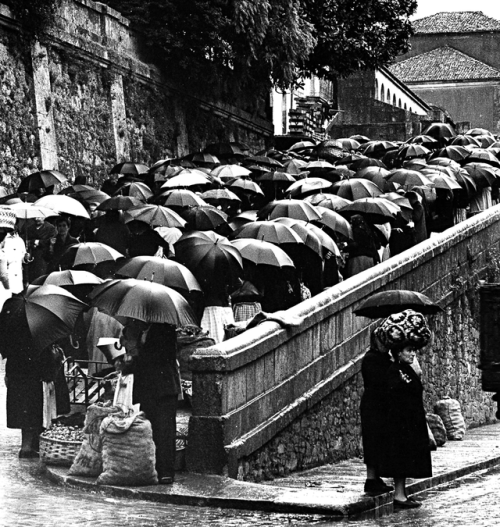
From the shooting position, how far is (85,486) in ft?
34.9

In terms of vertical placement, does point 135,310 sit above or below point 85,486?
above

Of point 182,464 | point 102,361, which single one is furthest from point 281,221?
point 182,464

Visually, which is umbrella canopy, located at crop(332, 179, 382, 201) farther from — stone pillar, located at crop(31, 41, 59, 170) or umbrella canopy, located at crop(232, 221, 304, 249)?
stone pillar, located at crop(31, 41, 59, 170)

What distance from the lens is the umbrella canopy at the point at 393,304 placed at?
1312 centimetres

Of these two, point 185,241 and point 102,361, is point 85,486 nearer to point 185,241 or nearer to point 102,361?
point 102,361

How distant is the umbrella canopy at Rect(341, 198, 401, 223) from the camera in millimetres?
17172

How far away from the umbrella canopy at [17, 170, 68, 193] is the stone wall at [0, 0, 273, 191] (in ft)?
6.56

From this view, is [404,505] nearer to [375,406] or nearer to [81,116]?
[375,406]

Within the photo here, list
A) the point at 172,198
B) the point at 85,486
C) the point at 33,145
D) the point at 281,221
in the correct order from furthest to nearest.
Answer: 1. the point at 33,145
2. the point at 172,198
3. the point at 281,221
4. the point at 85,486

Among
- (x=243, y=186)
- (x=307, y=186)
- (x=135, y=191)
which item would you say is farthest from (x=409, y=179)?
(x=135, y=191)

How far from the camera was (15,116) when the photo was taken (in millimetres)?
22781

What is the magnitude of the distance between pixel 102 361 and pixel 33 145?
414 inches

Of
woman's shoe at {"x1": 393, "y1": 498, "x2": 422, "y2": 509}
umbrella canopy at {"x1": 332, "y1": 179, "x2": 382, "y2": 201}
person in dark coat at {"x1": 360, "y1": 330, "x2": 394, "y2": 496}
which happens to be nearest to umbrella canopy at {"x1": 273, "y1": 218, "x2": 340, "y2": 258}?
umbrella canopy at {"x1": 332, "y1": 179, "x2": 382, "y2": 201}

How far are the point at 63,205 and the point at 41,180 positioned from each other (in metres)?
3.48
